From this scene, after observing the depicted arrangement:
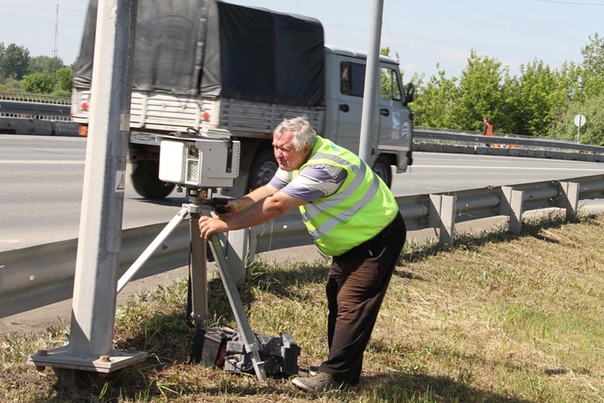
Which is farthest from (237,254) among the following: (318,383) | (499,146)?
(499,146)

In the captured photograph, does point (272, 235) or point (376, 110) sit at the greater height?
point (376, 110)

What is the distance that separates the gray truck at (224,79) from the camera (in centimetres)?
1273

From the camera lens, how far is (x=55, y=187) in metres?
13.9

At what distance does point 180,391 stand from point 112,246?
0.92m

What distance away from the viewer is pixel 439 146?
39281 mm

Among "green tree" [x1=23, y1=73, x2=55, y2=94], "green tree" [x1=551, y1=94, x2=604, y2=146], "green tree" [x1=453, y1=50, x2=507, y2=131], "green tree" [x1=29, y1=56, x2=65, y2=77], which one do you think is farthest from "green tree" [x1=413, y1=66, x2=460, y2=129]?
"green tree" [x1=29, y1=56, x2=65, y2=77]

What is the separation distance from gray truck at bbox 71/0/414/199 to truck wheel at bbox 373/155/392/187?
51.5 inches

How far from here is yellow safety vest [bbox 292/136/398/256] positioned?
18.5 feet

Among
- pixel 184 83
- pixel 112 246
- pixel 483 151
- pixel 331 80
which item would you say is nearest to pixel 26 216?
pixel 184 83

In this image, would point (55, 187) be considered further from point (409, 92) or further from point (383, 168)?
point (409, 92)

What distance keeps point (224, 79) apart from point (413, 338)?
252 inches

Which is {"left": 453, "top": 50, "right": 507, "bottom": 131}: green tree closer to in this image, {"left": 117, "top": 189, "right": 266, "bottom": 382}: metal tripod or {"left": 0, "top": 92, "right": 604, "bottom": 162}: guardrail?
{"left": 0, "top": 92, "right": 604, "bottom": 162}: guardrail

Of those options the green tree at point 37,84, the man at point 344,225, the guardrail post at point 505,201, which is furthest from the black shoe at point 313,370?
the green tree at point 37,84

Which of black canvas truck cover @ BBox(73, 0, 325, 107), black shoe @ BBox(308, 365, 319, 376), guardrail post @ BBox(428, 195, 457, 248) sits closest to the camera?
black shoe @ BBox(308, 365, 319, 376)
